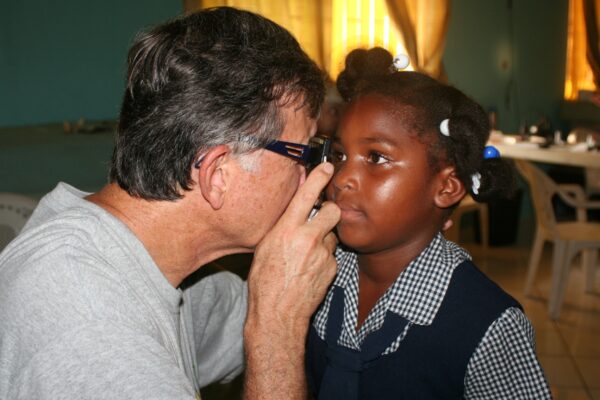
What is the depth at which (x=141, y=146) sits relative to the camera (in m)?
1.24

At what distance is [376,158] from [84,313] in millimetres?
720

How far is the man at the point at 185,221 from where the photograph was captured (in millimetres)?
1050

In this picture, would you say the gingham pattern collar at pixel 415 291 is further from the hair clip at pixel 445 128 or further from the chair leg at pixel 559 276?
the chair leg at pixel 559 276

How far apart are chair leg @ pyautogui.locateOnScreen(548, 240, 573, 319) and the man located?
3.42 m

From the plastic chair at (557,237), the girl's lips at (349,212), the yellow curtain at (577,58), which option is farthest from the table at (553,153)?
the girl's lips at (349,212)

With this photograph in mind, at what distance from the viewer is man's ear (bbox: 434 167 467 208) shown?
149cm

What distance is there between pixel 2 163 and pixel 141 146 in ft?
8.94

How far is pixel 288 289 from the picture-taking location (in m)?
1.30

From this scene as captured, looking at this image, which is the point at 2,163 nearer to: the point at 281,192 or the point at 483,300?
the point at 281,192

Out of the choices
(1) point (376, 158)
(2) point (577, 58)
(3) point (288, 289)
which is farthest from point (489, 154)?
(2) point (577, 58)

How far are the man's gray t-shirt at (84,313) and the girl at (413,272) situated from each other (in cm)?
41

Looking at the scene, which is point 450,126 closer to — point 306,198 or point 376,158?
point 376,158

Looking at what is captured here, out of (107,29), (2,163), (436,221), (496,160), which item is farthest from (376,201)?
(107,29)

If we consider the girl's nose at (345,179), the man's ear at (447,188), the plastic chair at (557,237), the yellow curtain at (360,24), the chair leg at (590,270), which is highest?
the yellow curtain at (360,24)
